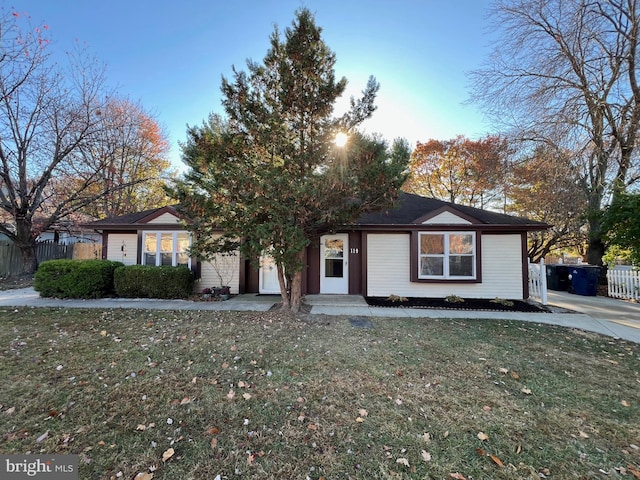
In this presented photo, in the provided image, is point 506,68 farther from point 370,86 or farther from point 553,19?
point 370,86

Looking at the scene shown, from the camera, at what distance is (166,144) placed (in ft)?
64.0

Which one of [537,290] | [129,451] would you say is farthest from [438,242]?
[129,451]

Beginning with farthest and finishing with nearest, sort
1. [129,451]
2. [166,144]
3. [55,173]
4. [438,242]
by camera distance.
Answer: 1. [166,144]
2. [55,173]
3. [438,242]
4. [129,451]

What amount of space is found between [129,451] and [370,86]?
697cm

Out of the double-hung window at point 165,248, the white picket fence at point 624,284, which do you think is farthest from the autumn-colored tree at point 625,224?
the double-hung window at point 165,248

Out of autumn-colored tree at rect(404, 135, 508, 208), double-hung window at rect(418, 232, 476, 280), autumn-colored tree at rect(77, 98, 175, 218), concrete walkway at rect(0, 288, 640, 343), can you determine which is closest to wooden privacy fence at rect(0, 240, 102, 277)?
autumn-colored tree at rect(77, 98, 175, 218)

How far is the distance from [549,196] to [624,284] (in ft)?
23.3

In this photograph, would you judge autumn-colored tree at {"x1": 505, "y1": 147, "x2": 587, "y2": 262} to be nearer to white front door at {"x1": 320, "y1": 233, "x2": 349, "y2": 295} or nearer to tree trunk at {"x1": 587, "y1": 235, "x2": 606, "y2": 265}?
tree trunk at {"x1": 587, "y1": 235, "x2": 606, "y2": 265}

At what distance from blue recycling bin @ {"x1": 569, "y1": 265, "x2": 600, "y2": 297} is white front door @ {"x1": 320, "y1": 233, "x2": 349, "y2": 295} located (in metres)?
8.96

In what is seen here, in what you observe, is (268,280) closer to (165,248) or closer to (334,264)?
(334,264)

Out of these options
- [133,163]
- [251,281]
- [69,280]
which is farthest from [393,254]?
[133,163]

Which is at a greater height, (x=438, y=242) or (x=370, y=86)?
(x=370, y=86)

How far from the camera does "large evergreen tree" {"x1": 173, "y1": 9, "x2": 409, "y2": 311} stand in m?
5.51

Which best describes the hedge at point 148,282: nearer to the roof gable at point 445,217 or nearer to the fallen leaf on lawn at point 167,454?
the fallen leaf on lawn at point 167,454
